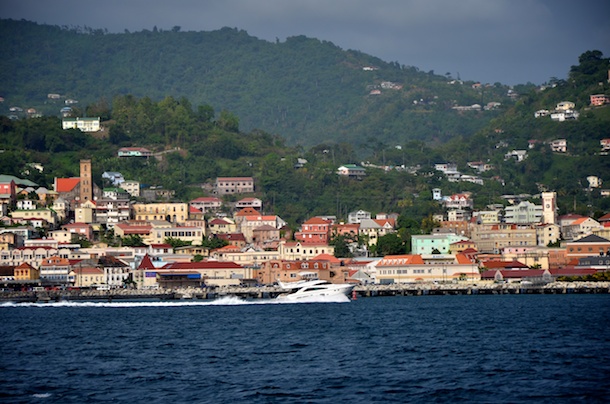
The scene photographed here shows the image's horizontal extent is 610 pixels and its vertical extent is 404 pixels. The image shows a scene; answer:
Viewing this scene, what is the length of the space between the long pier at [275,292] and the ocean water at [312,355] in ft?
57.8

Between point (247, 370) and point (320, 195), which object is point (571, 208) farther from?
point (247, 370)

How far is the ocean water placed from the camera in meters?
36.5

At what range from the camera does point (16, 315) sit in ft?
246

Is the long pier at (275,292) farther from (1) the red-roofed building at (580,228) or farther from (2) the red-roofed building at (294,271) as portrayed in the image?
(1) the red-roofed building at (580,228)

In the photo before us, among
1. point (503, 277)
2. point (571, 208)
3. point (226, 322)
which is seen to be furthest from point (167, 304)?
point (571, 208)

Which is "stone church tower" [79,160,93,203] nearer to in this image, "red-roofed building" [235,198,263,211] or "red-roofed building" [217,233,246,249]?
"red-roofed building" [235,198,263,211]

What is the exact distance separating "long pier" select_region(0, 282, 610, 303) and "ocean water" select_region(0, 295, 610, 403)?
57.8ft

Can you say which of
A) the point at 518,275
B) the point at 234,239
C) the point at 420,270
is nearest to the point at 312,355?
the point at 518,275

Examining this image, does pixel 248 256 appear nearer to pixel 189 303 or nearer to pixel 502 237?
pixel 189 303

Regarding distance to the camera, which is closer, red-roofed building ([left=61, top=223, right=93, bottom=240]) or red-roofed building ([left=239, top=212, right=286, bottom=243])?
red-roofed building ([left=61, top=223, right=93, bottom=240])

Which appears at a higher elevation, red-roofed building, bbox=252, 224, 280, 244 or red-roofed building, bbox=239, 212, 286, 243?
red-roofed building, bbox=239, 212, 286, 243

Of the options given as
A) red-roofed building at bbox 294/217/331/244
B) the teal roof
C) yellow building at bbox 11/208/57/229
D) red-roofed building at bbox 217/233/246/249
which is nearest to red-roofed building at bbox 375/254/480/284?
red-roofed building at bbox 294/217/331/244

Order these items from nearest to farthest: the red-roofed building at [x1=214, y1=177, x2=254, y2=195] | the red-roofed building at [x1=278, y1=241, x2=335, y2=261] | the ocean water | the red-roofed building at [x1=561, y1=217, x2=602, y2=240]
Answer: the ocean water
the red-roofed building at [x1=278, y1=241, x2=335, y2=261]
the red-roofed building at [x1=561, y1=217, x2=602, y2=240]
the red-roofed building at [x1=214, y1=177, x2=254, y2=195]

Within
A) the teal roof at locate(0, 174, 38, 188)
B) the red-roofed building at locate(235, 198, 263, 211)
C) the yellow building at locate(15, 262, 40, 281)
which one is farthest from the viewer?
the red-roofed building at locate(235, 198, 263, 211)
